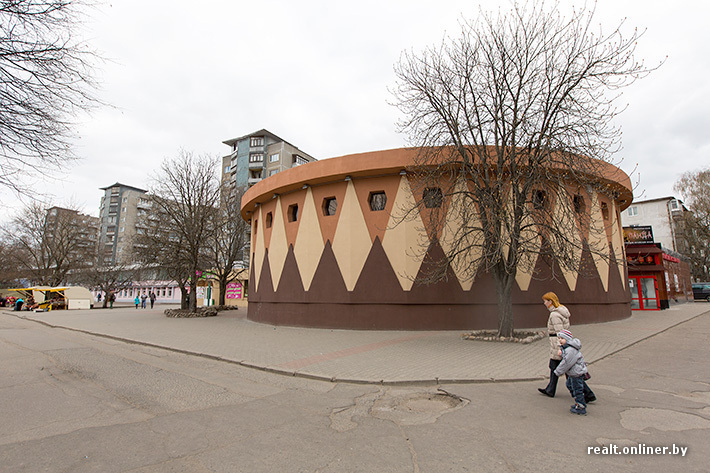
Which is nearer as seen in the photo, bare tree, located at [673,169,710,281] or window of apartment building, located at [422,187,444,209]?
window of apartment building, located at [422,187,444,209]

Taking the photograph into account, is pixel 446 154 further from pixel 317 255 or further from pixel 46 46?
pixel 46 46

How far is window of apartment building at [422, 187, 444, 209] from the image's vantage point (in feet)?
41.4

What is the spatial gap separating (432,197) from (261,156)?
54389 mm

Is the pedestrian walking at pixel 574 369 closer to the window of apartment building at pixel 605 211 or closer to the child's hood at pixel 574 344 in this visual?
the child's hood at pixel 574 344

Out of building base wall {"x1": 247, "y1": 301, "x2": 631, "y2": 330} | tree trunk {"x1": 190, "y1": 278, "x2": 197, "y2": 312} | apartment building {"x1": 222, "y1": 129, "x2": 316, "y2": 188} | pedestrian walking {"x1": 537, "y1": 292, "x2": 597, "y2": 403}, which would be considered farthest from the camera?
apartment building {"x1": 222, "y1": 129, "x2": 316, "y2": 188}

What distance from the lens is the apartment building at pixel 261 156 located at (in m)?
60.9

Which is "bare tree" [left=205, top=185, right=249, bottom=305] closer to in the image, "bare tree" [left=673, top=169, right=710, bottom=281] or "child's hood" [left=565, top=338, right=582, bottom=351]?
"child's hood" [left=565, top=338, right=582, bottom=351]

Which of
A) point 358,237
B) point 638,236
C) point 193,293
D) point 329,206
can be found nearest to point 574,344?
point 358,237

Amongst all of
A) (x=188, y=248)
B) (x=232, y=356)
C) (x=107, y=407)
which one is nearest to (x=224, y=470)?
(x=107, y=407)

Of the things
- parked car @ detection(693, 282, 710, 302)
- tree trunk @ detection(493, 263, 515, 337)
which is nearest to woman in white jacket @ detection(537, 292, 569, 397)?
tree trunk @ detection(493, 263, 515, 337)

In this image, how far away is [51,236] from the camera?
39.7m

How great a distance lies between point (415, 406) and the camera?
16.4 feet

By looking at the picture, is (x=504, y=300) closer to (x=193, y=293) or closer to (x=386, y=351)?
(x=386, y=351)

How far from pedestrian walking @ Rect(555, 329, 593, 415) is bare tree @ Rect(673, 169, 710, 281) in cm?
4663
